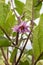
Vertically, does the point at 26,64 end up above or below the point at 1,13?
below

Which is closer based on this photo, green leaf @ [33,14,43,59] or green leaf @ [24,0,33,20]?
green leaf @ [33,14,43,59]

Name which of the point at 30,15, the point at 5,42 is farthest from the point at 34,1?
the point at 5,42

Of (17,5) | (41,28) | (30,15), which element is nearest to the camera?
(41,28)

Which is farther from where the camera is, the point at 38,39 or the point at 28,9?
the point at 28,9

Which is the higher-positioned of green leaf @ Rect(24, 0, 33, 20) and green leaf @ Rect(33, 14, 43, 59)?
green leaf @ Rect(24, 0, 33, 20)

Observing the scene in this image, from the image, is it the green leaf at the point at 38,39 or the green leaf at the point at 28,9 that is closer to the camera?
the green leaf at the point at 38,39

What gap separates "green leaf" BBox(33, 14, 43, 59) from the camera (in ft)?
1.35

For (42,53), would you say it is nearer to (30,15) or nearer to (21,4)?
(30,15)

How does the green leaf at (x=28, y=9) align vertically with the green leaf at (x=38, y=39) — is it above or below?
above

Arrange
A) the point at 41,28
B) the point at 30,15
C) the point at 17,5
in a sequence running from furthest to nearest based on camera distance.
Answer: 1. the point at 17,5
2. the point at 30,15
3. the point at 41,28

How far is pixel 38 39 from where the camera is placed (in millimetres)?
423

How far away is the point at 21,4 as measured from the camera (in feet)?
2.05

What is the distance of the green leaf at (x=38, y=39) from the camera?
1.35 feet

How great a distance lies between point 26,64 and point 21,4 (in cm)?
20
